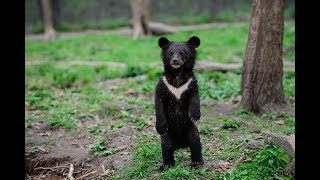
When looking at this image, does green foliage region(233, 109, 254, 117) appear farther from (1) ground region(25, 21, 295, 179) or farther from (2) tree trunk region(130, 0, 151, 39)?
(2) tree trunk region(130, 0, 151, 39)

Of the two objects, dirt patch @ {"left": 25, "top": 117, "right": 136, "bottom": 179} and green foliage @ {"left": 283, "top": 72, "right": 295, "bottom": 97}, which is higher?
green foliage @ {"left": 283, "top": 72, "right": 295, "bottom": 97}

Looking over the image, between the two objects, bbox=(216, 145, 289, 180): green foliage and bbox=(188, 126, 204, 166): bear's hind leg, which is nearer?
bbox=(216, 145, 289, 180): green foliage

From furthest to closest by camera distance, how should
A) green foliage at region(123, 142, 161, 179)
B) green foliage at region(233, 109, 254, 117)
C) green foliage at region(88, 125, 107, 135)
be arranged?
green foliage at region(233, 109, 254, 117), green foliage at region(88, 125, 107, 135), green foliage at region(123, 142, 161, 179)

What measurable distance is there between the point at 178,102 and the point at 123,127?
225cm

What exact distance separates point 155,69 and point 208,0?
16.3 metres

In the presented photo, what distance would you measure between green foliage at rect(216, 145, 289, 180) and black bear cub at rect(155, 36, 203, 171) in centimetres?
47

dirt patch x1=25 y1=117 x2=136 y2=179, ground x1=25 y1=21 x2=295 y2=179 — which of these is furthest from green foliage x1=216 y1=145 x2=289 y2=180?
dirt patch x1=25 y1=117 x2=136 y2=179

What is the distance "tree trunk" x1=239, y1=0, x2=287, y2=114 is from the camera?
24.2 ft

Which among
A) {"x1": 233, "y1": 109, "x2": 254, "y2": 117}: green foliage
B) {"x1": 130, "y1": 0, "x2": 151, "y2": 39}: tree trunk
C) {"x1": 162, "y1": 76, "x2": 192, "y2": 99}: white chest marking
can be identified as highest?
{"x1": 130, "y1": 0, "x2": 151, "y2": 39}: tree trunk

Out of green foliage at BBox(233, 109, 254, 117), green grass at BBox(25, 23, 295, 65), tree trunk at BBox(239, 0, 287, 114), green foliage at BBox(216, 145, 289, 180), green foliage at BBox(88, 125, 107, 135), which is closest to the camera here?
green foliage at BBox(216, 145, 289, 180)

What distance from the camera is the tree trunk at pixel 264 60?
290 inches
